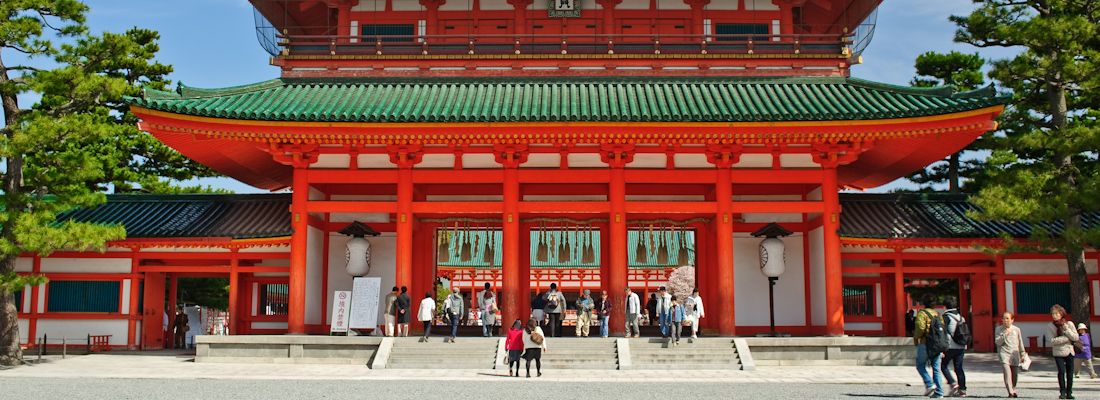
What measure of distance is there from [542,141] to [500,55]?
4.34 meters

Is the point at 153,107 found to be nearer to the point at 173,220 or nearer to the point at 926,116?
the point at 173,220

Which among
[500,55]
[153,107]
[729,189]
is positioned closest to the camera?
[153,107]

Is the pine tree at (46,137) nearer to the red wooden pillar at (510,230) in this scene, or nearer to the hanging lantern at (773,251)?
the red wooden pillar at (510,230)

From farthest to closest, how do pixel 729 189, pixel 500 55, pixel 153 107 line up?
pixel 500 55 < pixel 729 189 < pixel 153 107

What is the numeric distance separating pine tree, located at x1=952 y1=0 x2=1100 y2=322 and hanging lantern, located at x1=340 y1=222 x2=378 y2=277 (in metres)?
14.3

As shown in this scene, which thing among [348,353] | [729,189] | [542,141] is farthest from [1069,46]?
[348,353]

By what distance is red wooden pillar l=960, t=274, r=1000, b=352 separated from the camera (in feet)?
80.5

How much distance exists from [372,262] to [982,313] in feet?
53.5

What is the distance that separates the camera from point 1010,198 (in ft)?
65.7

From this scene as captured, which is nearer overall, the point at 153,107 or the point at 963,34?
the point at 153,107

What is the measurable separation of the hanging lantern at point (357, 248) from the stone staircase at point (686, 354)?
710cm

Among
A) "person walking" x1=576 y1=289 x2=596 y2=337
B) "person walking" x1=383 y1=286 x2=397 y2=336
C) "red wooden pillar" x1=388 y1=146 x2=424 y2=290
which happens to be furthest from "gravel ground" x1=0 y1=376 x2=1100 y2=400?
"person walking" x1=576 y1=289 x2=596 y2=337

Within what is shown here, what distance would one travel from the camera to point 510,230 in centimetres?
2148

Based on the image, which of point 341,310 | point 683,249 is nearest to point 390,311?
point 341,310
